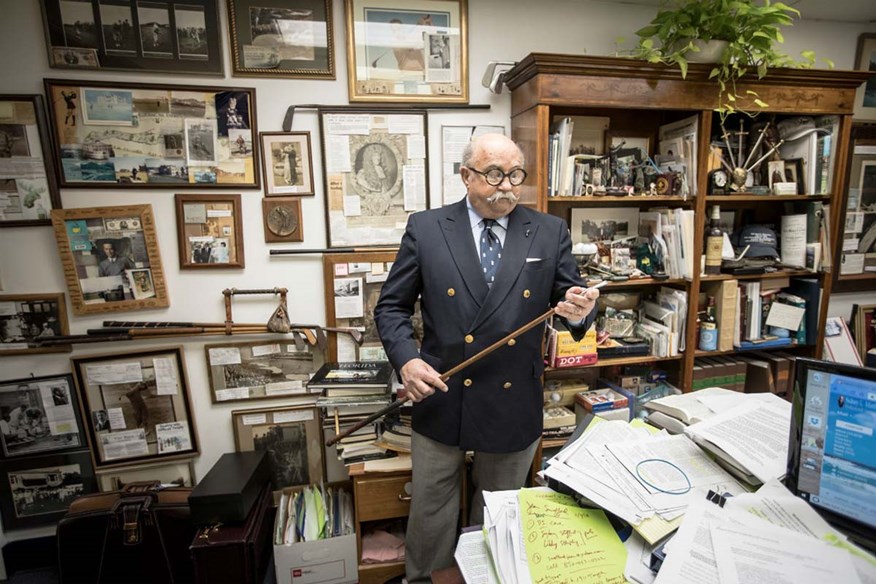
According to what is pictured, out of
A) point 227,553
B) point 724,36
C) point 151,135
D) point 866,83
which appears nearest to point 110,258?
point 151,135

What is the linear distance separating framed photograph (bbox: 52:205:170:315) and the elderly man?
115 centimetres

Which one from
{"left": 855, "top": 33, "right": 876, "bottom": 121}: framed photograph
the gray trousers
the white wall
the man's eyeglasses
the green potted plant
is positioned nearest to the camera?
the man's eyeglasses

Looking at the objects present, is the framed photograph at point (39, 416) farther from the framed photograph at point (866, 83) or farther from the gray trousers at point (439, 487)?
the framed photograph at point (866, 83)

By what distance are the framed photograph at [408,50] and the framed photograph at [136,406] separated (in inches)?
61.1

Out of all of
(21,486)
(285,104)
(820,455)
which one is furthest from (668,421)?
(21,486)

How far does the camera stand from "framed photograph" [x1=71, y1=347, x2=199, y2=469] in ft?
6.30

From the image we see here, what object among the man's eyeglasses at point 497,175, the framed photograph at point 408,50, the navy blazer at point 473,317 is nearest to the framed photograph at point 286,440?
the navy blazer at point 473,317

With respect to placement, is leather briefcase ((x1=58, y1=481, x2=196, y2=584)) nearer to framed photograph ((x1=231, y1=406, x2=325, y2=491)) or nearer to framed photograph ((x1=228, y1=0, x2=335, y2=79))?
framed photograph ((x1=231, y1=406, x2=325, y2=491))

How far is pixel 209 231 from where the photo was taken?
1896mm

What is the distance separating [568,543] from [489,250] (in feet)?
3.14

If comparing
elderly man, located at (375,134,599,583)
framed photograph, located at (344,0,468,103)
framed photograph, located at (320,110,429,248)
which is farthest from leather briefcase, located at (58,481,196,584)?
framed photograph, located at (344,0,468,103)

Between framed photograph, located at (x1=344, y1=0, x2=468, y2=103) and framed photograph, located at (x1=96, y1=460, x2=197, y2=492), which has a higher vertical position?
framed photograph, located at (x1=344, y1=0, x2=468, y2=103)

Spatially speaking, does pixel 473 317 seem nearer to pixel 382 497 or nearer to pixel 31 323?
pixel 382 497

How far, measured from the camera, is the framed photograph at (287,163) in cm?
189
